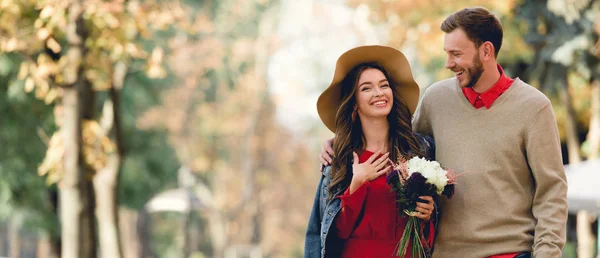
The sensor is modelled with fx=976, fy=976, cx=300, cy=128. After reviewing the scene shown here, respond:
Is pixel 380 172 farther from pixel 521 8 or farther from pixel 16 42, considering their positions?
pixel 521 8

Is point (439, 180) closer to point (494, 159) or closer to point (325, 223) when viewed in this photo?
point (494, 159)

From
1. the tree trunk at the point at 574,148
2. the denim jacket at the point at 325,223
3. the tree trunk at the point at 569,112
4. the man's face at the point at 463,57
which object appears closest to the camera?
the man's face at the point at 463,57

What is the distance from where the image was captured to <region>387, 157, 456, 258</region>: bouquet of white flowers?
4590 mm

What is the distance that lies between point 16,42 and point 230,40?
25705 mm

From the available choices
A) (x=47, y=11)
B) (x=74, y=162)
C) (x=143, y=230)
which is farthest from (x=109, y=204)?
(x=143, y=230)

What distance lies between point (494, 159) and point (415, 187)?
1.39ft

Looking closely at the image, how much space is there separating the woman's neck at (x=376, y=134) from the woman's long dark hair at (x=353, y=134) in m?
0.03

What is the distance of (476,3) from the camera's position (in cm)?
1599

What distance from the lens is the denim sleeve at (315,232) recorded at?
16.9 feet

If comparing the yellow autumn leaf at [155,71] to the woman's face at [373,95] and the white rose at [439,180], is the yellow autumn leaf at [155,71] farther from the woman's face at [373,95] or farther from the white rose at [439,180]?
the white rose at [439,180]

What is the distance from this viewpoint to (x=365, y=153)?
5188mm

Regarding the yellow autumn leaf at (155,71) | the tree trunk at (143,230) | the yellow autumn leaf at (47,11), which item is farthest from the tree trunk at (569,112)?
the tree trunk at (143,230)

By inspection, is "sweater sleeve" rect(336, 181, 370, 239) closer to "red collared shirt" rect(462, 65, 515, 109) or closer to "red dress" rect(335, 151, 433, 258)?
"red dress" rect(335, 151, 433, 258)

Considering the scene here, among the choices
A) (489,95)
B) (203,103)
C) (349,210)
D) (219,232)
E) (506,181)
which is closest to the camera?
(506,181)
